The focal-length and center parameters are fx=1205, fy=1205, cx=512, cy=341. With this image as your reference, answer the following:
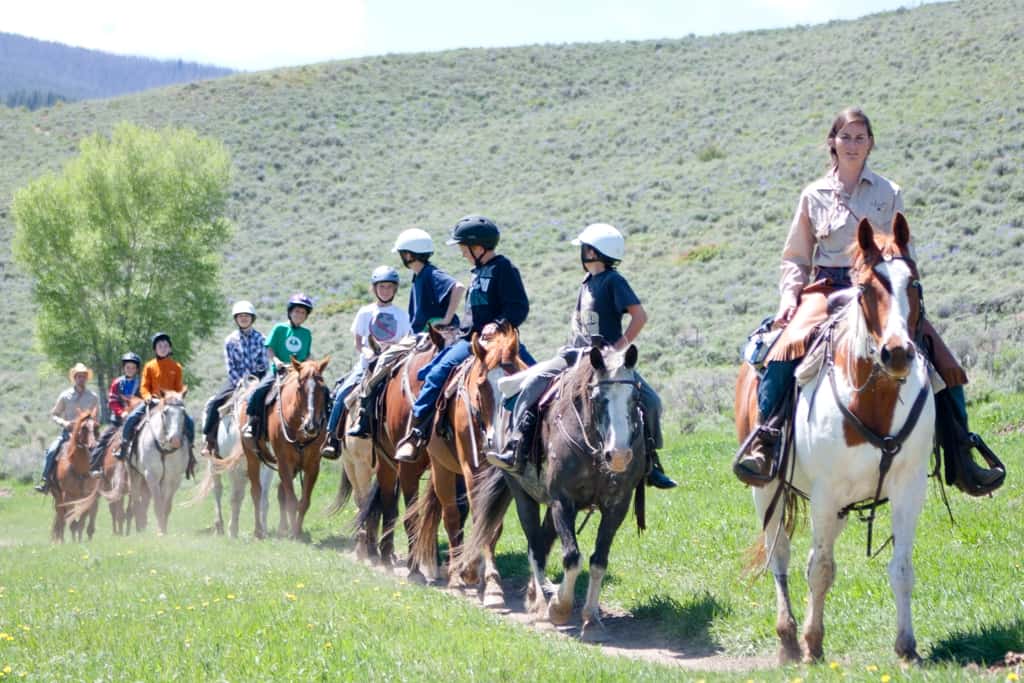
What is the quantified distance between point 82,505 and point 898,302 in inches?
638

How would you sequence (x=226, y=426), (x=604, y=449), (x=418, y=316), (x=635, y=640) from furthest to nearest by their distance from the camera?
(x=226, y=426) → (x=418, y=316) → (x=635, y=640) → (x=604, y=449)

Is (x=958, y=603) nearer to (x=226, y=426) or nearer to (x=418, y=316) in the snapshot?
(x=418, y=316)

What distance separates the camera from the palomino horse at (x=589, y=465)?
8.64m

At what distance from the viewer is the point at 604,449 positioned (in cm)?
856

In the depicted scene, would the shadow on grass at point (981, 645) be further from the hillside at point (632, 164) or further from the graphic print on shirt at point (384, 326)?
the hillside at point (632, 164)

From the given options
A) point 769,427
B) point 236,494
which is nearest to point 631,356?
point 769,427

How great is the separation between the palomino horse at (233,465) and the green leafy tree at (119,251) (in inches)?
835

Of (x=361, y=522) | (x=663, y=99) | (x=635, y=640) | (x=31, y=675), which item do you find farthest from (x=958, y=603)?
(x=663, y=99)

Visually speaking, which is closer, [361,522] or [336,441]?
[361,522]

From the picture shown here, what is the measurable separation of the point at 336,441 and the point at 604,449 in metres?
6.50

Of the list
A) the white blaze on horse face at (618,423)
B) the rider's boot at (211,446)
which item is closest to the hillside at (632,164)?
the rider's boot at (211,446)

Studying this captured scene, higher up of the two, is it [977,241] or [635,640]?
[977,241]

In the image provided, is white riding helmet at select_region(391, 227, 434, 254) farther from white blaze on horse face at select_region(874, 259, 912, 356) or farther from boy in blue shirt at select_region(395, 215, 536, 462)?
white blaze on horse face at select_region(874, 259, 912, 356)

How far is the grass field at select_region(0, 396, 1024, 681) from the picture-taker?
6.97 metres
